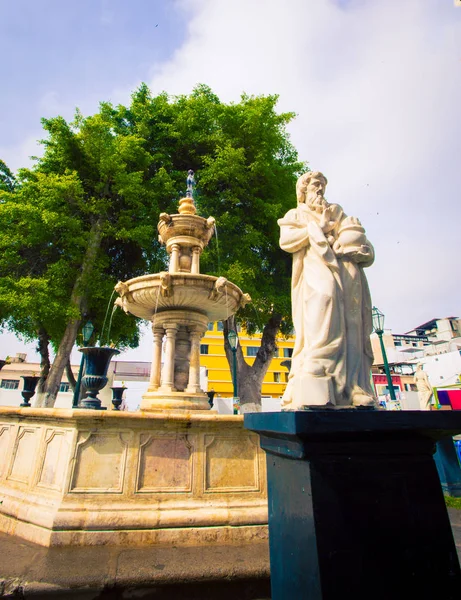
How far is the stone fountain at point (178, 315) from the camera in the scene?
6266mm

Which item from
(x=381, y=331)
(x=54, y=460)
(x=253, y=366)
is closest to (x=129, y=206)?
(x=253, y=366)

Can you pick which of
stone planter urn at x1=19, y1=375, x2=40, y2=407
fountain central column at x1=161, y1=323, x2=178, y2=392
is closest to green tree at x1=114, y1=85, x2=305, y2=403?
fountain central column at x1=161, y1=323, x2=178, y2=392

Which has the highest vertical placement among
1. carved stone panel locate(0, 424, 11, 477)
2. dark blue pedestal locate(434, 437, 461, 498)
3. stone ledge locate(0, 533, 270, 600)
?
carved stone panel locate(0, 424, 11, 477)

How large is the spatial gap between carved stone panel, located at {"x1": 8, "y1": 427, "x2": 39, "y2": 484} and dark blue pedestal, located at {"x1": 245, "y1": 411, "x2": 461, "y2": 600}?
152 inches

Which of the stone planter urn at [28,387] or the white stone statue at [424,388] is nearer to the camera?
the stone planter urn at [28,387]

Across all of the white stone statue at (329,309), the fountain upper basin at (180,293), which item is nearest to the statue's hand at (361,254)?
the white stone statue at (329,309)

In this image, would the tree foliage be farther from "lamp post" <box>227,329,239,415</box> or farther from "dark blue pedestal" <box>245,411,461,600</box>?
"dark blue pedestal" <box>245,411,461,600</box>

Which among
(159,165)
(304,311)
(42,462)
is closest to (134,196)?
(159,165)

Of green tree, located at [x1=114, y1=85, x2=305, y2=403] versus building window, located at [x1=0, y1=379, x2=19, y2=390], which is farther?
building window, located at [x1=0, y1=379, x2=19, y2=390]

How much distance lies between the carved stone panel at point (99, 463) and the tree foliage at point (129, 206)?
8870 mm

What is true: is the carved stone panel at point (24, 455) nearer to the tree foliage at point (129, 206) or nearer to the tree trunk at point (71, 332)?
the tree foliage at point (129, 206)

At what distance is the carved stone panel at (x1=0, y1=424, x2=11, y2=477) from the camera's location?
4641 mm

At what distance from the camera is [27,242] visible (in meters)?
12.5

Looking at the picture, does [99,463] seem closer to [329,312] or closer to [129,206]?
[329,312]
